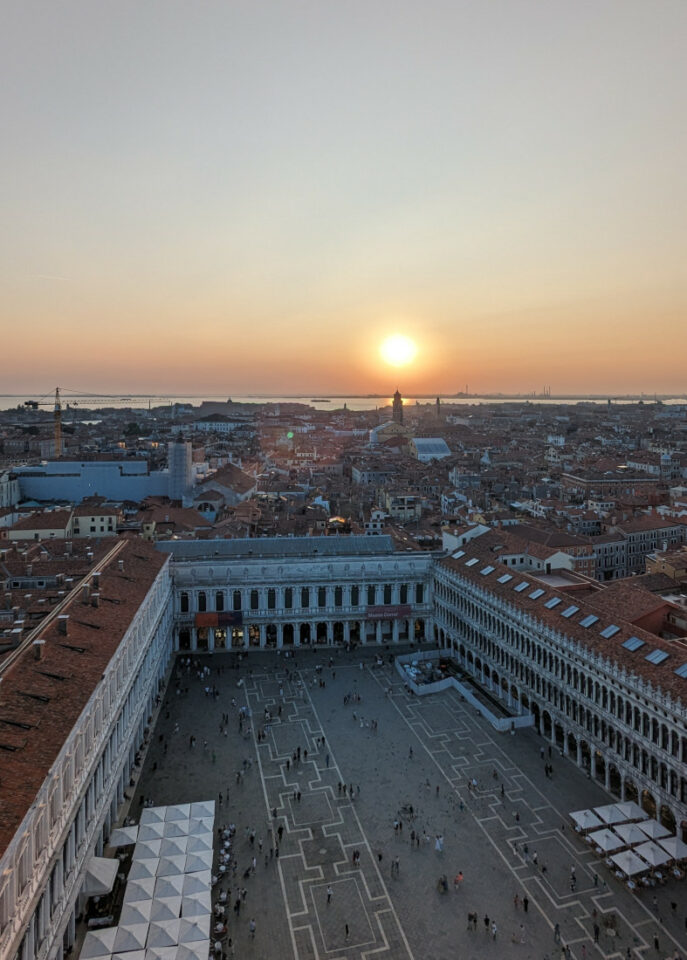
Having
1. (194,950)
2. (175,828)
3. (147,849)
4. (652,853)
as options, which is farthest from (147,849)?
(652,853)

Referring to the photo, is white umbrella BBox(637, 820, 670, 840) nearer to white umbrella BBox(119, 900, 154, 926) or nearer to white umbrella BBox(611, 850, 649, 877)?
white umbrella BBox(611, 850, 649, 877)

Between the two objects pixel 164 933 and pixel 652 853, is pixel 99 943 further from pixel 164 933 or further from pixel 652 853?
pixel 652 853

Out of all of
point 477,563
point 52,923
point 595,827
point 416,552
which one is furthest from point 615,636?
point 52,923

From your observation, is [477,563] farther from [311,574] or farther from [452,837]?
[452,837]

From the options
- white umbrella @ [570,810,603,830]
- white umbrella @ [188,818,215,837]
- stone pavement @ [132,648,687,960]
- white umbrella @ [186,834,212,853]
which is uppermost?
white umbrella @ [188,818,215,837]

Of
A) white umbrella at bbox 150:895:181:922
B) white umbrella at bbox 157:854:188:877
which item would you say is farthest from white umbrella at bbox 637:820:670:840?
white umbrella at bbox 150:895:181:922

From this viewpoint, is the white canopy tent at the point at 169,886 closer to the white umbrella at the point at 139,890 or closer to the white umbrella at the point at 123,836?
the white umbrella at the point at 139,890
